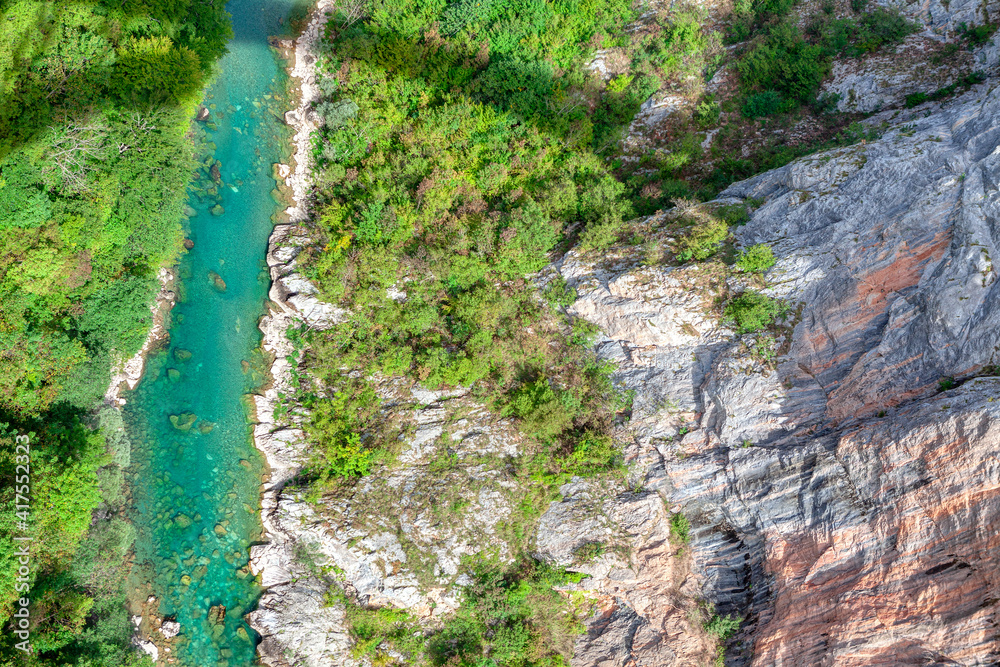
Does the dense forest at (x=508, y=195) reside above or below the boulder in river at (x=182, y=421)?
above

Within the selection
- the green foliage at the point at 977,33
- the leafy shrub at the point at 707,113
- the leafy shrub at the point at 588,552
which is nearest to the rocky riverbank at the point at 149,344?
the leafy shrub at the point at 588,552

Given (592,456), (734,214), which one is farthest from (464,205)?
(592,456)

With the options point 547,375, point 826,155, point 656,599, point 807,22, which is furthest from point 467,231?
point 807,22

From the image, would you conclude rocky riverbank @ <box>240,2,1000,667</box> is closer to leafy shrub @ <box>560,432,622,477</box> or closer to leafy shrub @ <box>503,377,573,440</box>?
leafy shrub @ <box>560,432,622,477</box>

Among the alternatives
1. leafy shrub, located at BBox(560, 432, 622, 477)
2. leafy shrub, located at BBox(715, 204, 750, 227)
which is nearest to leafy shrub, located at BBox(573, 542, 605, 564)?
leafy shrub, located at BBox(560, 432, 622, 477)

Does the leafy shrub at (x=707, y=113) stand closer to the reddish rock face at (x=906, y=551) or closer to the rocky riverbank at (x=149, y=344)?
the reddish rock face at (x=906, y=551)

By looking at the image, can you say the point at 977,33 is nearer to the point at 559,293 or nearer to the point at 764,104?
the point at 764,104
